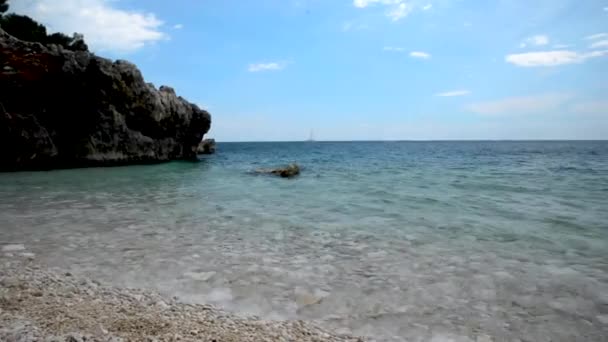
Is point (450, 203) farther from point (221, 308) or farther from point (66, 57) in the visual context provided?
point (66, 57)

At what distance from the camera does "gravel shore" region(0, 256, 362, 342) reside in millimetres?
3441

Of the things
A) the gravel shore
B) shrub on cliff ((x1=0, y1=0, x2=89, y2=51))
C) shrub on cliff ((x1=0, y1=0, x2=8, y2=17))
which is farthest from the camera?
shrub on cliff ((x1=0, y1=0, x2=8, y2=17))

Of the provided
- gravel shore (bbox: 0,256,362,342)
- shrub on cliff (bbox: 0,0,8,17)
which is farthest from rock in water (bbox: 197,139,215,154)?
gravel shore (bbox: 0,256,362,342)

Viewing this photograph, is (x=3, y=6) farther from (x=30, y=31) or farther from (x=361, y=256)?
(x=361, y=256)

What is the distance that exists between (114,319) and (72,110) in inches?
1283

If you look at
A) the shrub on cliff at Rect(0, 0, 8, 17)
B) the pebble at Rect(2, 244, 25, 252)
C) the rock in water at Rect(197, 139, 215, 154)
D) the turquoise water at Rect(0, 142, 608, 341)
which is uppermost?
the shrub on cliff at Rect(0, 0, 8, 17)

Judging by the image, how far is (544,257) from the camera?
21.7ft

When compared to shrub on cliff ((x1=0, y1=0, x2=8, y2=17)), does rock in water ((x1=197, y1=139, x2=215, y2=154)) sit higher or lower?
lower

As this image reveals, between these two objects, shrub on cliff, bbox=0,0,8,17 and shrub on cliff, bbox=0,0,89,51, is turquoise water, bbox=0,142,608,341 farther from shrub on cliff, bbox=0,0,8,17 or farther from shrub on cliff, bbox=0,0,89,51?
shrub on cliff, bbox=0,0,8,17

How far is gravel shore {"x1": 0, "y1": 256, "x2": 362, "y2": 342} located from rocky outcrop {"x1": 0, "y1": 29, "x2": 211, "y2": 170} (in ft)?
89.4

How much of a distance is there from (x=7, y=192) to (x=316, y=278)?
51.5ft

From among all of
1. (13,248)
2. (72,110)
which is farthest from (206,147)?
(13,248)

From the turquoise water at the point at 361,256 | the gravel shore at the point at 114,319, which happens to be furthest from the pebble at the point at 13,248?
the gravel shore at the point at 114,319

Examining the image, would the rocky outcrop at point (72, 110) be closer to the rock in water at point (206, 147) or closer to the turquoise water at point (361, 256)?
the turquoise water at point (361, 256)
